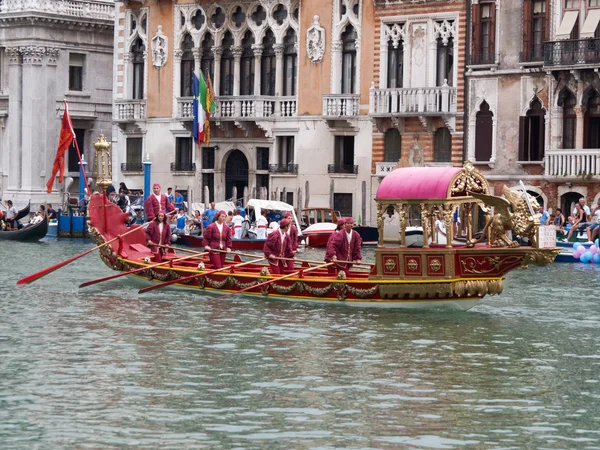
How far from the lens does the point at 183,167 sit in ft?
149

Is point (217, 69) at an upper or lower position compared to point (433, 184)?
upper

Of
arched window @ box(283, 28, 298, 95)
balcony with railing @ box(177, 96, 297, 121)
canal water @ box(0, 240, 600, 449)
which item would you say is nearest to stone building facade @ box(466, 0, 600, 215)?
arched window @ box(283, 28, 298, 95)

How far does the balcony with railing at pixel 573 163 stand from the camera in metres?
35.7

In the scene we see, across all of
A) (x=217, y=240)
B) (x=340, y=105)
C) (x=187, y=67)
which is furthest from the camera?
(x=187, y=67)

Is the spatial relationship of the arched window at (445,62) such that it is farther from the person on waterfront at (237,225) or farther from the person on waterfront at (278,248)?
the person on waterfront at (278,248)

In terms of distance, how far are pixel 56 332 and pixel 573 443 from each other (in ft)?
28.1

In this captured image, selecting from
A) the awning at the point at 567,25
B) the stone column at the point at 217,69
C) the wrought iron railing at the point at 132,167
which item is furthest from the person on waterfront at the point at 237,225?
the awning at the point at 567,25

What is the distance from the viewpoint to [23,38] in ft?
161

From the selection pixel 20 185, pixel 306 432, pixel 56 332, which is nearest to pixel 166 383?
pixel 306 432

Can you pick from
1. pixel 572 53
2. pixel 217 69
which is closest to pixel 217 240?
pixel 572 53

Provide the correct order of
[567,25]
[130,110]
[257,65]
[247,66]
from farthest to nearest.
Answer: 1. [130,110]
2. [247,66]
3. [257,65]
4. [567,25]

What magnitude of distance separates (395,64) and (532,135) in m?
4.74

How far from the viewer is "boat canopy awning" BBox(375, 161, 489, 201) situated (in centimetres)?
2131

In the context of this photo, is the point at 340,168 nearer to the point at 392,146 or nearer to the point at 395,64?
the point at 392,146
